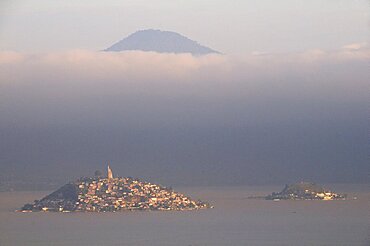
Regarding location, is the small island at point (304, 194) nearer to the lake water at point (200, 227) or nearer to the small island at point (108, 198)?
→ the lake water at point (200, 227)

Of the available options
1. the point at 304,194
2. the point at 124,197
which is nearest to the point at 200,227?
the point at 124,197

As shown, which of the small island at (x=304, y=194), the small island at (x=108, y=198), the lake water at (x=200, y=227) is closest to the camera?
the lake water at (x=200, y=227)

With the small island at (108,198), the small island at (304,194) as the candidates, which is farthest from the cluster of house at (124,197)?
the small island at (304,194)

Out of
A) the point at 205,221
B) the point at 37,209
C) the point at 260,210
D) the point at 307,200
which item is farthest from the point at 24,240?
the point at 307,200

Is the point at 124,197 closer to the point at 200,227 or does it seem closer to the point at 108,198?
the point at 108,198

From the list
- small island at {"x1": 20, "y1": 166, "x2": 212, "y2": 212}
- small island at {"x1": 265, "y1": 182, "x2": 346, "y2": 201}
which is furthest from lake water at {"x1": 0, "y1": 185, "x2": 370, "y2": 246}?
small island at {"x1": 265, "y1": 182, "x2": 346, "y2": 201}

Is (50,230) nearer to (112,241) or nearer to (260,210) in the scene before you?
(112,241)

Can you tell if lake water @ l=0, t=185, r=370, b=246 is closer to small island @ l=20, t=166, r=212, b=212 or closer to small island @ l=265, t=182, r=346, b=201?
small island @ l=20, t=166, r=212, b=212
